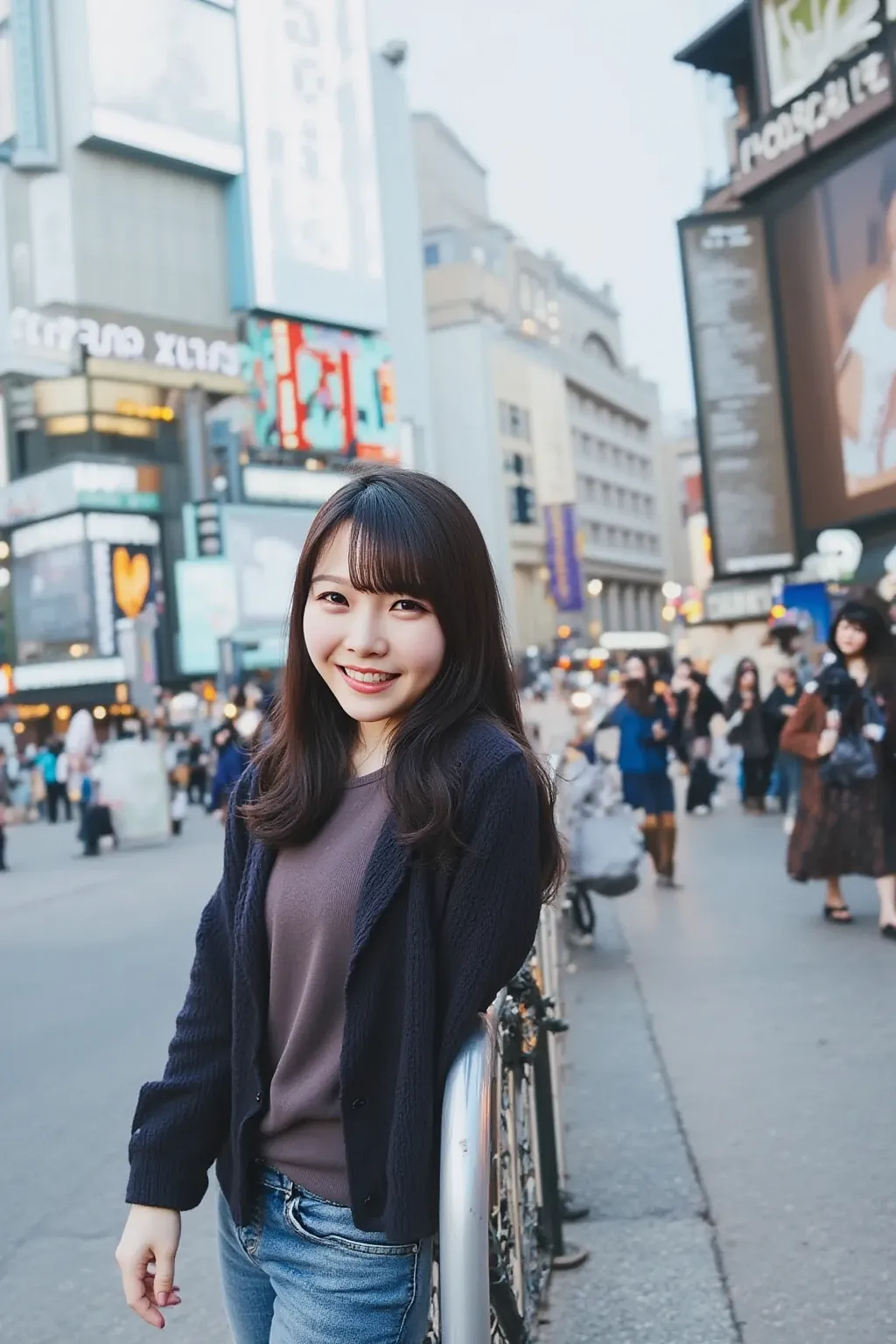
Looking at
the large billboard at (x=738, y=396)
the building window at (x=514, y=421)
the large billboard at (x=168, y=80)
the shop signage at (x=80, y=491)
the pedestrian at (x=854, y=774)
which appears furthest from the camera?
the building window at (x=514, y=421)

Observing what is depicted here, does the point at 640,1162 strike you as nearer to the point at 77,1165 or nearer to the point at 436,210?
the point at 77,1165

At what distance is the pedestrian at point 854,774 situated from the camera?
7297 mm

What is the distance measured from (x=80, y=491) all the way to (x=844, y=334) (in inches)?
1378

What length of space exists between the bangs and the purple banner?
270 feet

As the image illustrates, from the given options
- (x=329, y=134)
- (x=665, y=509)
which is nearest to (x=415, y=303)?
(x=329, y=134)

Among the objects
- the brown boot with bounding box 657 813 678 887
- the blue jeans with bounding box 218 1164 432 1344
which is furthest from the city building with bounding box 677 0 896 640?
the blue jeans with bounding box 218 1164 432 1344

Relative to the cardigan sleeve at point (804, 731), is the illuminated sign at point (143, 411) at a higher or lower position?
higher

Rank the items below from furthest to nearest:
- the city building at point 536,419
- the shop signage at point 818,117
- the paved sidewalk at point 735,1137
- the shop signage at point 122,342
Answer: the city building at point 536,419 → the shop signage at point 122,342 → the shop signage at point 818,117 → the paved sidewalk at point 735,1137

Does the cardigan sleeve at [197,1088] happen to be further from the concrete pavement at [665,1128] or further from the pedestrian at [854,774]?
the pedestrian at [854,774]

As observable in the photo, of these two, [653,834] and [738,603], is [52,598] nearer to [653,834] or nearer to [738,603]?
[738,603]

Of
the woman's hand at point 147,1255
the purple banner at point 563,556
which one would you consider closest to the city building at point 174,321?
the purple banner at point 563,556

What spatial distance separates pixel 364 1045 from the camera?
1552 millimetres

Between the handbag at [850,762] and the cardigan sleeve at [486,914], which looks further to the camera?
the handbag at [850,762]

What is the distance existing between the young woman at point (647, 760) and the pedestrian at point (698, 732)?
4.46 meters
